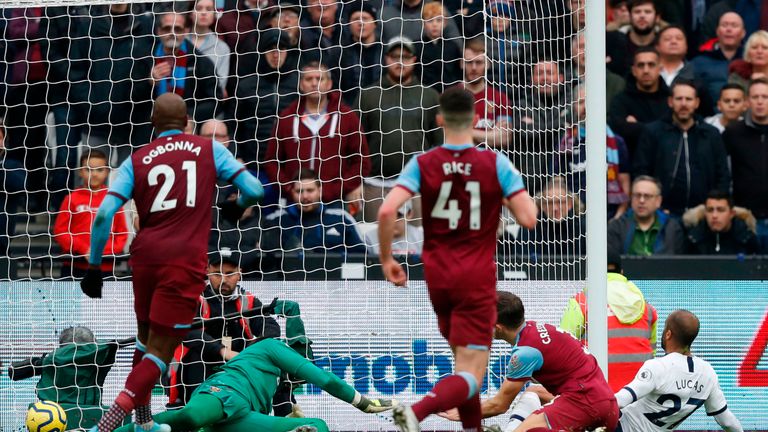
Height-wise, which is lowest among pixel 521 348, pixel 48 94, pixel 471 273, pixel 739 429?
pixel 739 429

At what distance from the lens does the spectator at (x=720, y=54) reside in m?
12.5

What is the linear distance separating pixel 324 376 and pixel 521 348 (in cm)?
156

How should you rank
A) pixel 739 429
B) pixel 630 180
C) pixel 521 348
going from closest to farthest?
pixel 521 348, pixel 739 429, pixel 630 180

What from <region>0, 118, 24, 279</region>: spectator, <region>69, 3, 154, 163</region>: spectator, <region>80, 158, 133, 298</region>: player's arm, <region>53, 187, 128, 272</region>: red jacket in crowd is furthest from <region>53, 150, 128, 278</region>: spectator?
<region>80, 158, 133, 298</region>: player's arm

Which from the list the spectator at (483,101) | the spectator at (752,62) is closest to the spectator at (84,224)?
the spectator at (483,101)

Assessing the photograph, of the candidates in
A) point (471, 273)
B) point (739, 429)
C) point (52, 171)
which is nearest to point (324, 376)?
point (471, 273)

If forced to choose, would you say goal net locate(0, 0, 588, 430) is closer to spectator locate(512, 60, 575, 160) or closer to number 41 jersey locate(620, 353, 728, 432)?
spectator locate(512, 60, 575, 160)

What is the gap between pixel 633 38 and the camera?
41.3 feet

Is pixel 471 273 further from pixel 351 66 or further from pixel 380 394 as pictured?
pixel 351 66

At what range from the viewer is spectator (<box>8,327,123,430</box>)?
957 cm

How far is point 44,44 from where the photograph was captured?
38.1 feet

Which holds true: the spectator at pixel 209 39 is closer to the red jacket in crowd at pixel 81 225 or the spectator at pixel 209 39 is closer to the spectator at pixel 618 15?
the red jacket in crowd at pixel 81 225

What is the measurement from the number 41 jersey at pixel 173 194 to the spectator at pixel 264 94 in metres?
3.67

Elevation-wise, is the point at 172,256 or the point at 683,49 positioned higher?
the point at 683,49
